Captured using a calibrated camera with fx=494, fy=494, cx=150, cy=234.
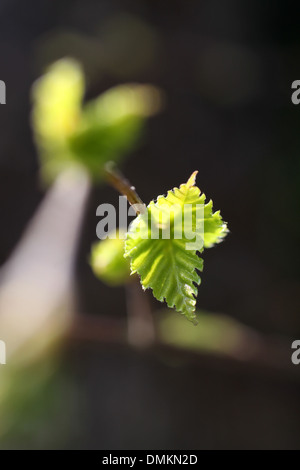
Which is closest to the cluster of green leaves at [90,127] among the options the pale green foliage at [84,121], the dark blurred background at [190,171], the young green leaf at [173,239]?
the pale green foliage at [84,121]

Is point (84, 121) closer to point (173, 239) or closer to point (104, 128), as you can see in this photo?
point (104, 128)

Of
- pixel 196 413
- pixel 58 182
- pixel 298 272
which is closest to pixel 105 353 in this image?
pixel 196 413

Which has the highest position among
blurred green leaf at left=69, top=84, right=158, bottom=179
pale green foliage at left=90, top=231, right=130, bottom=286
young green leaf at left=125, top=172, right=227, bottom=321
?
blurred green leaf at left=69, top=84, right=158, bottom=179

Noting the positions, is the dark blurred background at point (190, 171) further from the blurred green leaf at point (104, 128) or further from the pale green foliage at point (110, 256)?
the pale green foliage at point (110, 256)

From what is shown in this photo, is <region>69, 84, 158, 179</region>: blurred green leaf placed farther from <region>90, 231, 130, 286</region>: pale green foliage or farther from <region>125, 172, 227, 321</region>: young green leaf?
<region>125, 172, 227, 321</region>: young green leaf

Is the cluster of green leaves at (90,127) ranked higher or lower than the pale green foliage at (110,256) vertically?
higher

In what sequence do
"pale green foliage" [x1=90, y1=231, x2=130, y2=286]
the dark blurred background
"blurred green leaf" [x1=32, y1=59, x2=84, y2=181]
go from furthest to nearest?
the dark blurred background, "blurred green leaf" [x1=32, y1=59, x2=84, y2=181], "pale green foliage" [x1=90, y1=231, x2=130, y2=286]

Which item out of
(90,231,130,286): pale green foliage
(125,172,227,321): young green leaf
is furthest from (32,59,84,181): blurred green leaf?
(125,172,227,321): young green leaf

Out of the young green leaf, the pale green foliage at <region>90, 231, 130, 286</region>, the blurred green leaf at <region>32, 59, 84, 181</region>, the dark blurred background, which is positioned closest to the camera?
the young green leaf
